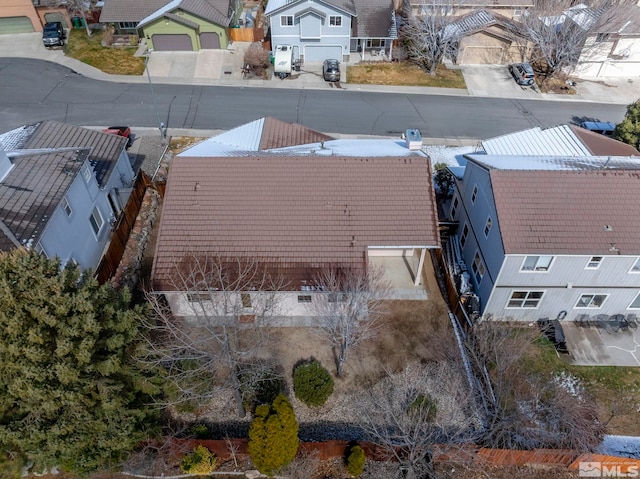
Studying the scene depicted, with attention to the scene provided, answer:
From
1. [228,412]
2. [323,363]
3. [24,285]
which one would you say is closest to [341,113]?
[323,363]

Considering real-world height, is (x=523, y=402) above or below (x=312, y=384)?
below

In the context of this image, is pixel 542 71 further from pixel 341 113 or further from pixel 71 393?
pixel 71 393

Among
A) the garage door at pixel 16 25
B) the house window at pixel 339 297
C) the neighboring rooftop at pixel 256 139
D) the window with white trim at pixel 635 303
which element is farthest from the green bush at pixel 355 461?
the garage door at pixel 16 25

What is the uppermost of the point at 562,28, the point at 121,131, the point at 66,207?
the point at 562,28

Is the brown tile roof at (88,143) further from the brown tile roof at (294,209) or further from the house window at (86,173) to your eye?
the brown tile roof at (294,209)

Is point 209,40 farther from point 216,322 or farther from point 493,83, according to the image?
point 216,322

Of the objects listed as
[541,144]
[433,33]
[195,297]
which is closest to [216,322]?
[195,297]

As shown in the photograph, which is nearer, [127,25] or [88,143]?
[88,143]
